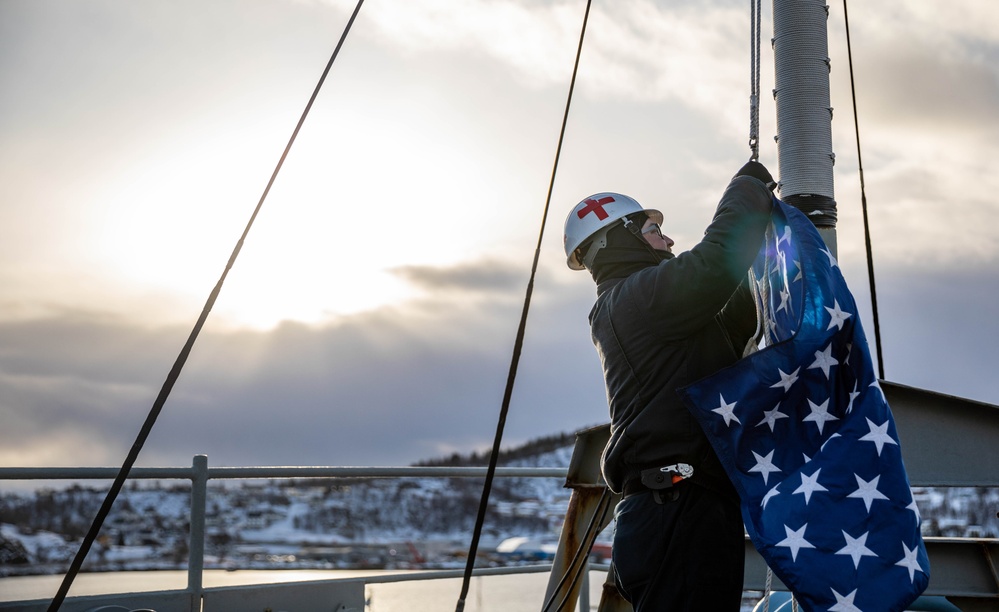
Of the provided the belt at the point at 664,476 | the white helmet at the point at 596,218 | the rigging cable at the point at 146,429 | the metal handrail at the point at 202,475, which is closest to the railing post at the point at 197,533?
the metal handrail at the point at 202,475

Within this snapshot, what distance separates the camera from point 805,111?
15.0ft

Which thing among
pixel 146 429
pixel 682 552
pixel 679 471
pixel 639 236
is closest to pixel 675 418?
pixel 679 471

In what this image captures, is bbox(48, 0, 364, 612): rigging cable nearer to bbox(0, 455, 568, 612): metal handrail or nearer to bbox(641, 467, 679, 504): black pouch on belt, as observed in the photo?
bbox(0, 455, 568, 612): metal handrail

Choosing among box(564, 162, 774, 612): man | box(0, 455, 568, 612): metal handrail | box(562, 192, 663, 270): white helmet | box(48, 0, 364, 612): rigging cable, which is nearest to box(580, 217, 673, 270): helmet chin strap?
box(562, 192, 663, 270): white helmet

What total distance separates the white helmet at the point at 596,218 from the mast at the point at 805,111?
4.30ft

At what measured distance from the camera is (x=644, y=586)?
279 centimetres

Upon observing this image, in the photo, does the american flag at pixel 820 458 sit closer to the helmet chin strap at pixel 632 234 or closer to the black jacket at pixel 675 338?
the black jacket at pixel 675 338

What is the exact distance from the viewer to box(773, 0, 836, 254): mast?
171 inches

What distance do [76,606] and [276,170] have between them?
2.44 m

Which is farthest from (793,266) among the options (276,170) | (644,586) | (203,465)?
(203,465)

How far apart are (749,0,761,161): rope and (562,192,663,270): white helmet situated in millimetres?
582

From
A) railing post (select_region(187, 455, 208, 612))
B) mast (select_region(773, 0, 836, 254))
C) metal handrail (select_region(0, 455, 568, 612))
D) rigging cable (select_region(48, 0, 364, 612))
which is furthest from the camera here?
railing post (select_region(187, 455, 208, 612))

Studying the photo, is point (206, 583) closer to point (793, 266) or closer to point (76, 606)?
point (76, 606)

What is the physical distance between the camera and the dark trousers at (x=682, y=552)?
272 centimetres
